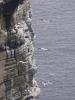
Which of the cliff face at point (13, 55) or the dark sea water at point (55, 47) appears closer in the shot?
the cliff face at point (13, 55)

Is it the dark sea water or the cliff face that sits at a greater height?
the cliff face

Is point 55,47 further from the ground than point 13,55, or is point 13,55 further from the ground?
point 13,55

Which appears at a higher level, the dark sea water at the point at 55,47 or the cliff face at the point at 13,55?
the cliff face at the point at 13,55

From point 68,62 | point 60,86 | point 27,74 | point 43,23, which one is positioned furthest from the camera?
point 43,23

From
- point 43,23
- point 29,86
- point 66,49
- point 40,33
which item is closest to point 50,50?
point 66,49

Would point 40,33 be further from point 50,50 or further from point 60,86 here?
point 60,86
